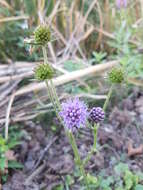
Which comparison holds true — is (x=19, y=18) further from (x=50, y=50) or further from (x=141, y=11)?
(x=141, y=11)

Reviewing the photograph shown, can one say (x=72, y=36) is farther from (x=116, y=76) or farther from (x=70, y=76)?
(x=116, y=76)

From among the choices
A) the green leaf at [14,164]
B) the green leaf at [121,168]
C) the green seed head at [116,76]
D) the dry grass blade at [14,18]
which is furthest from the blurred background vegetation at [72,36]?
the green seed head at [116,76]

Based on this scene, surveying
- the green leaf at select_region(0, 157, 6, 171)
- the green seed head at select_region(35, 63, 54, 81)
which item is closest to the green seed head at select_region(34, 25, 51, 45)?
the green seed head at select_region(35, 63, 54, 81)

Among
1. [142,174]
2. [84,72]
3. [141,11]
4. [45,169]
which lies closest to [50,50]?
[84,72]

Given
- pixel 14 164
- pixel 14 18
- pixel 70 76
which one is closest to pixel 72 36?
pixel 14 18

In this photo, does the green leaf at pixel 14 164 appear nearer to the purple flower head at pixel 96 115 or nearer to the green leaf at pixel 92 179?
the green leaf at pixel 92 179

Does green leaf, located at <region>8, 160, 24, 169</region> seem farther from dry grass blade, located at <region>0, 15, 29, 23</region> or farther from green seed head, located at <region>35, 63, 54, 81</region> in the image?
dry grass blade, located at <region>0, 15, 29, 23</region>

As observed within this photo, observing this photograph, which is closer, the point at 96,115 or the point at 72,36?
the point at 96,115

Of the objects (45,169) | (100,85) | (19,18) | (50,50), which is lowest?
(45,169)
